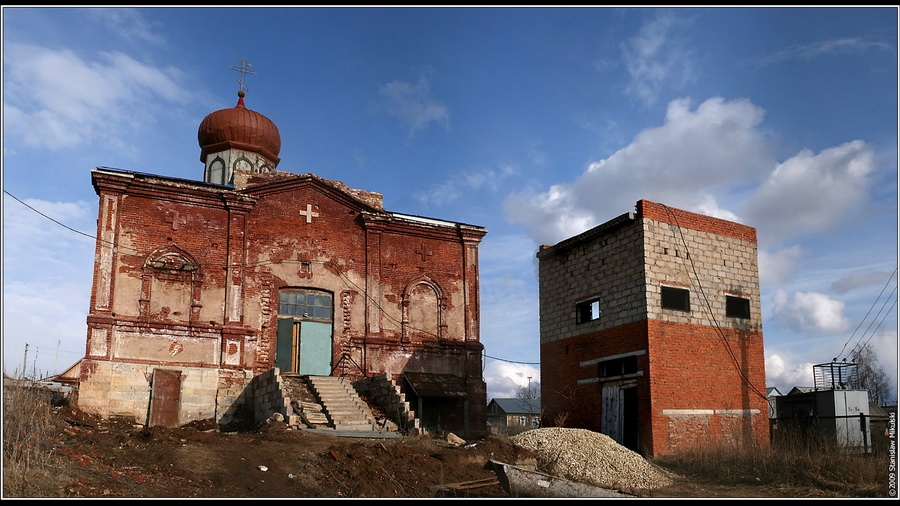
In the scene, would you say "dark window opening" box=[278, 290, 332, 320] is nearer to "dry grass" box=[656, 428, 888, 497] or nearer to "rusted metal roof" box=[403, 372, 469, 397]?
"rusted metal roof" box=[403, 372, 469, 397]

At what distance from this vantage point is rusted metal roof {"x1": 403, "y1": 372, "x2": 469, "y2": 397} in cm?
2327

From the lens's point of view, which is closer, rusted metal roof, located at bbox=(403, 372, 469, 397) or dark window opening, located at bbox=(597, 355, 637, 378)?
dark window opening, located at bbox=(597, 355, 637, 378)

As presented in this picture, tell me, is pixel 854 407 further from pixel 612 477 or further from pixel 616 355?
pixel 612 477

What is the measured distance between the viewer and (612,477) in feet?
50.9

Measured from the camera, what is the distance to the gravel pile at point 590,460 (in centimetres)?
1545

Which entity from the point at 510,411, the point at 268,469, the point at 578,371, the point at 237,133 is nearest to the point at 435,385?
the point at 578,371

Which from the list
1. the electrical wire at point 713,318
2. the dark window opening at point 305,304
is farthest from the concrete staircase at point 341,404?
the electrical wire at point 713,318

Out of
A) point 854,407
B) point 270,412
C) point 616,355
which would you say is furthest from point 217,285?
point 854,407

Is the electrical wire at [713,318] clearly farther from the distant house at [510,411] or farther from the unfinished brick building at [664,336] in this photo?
the distant house at [510,411]

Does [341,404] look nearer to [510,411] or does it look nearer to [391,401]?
[391,401]

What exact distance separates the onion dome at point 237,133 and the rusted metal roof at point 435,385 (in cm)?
1198

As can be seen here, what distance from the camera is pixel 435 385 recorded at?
23.8 m

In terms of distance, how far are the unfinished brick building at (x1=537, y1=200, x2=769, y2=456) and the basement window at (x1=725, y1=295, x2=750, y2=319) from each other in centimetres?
3

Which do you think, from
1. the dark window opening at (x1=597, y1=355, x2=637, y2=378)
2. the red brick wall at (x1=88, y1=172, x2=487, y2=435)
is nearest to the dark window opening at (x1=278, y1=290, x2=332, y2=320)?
the red brick wall at (x1=88, y1=172, x2=487, y2=435)
